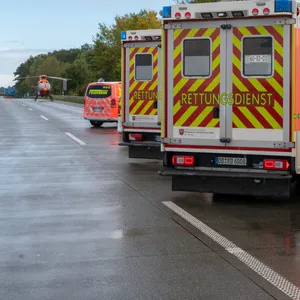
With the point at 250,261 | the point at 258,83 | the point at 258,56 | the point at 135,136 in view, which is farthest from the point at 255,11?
the point at 135,136

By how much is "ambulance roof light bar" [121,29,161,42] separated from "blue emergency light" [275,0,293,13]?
6354 mm

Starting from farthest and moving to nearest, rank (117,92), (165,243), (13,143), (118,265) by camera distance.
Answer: (117,92)
(13,143)
(165,243)
(118,265)

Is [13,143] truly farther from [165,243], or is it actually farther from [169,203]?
[165,243]

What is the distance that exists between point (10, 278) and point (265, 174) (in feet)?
15.3

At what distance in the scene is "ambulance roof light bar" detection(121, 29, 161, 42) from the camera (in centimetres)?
1595

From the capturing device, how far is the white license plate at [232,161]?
1024 cm

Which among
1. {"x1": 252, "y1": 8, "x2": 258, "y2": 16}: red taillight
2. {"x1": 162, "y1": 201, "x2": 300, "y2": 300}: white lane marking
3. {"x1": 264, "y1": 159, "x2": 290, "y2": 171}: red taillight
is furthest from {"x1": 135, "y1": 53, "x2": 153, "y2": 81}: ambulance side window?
{"x1": 162, "y1": 201, "x2": 300, "y2": 300}: white lane marking

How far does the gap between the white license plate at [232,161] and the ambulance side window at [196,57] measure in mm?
1242

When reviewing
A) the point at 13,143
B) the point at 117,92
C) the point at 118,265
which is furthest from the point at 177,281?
the point at 117,92

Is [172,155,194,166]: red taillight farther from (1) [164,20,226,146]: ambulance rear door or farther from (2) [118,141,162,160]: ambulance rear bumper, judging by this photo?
(2) [118,141,162,160]: ambulance rear bumper

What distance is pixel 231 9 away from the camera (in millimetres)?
9984

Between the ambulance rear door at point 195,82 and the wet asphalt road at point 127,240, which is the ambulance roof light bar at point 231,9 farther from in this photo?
the wet asphalt road at point 127,240

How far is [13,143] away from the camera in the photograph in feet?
74.0

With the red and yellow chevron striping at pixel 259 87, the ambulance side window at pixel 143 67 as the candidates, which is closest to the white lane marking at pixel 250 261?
the red and yellow chevron striping at pixel 259 87
